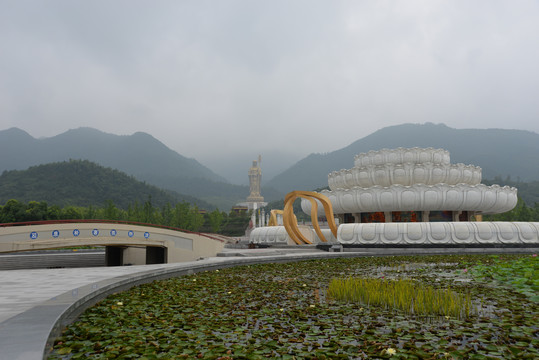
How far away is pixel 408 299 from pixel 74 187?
87.1m

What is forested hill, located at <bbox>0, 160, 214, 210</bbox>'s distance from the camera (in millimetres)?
75938

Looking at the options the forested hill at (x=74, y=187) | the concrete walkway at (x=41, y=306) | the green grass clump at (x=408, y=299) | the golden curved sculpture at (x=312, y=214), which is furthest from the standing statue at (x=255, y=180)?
the green grass clump at (x=408, y=299)

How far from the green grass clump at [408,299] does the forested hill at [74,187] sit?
74.5 m

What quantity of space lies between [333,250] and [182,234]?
7.52 meters

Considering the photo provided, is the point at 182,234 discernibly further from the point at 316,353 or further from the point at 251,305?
the point at 316,353

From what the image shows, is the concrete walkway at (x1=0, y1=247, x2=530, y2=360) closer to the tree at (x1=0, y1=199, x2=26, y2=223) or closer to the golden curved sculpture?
the golden curved sculpture

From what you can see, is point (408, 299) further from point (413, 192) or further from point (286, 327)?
point (413, 192)

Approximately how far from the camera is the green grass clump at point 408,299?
559 centimetres

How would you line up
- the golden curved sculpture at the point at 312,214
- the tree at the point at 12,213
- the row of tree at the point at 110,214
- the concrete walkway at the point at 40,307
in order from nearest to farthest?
the concrete walkway at the point at 40,307 → the golden curved sculpture at the point at 312,214 → the tree at the point at 12,213 → the row of tree at the point at 110,214

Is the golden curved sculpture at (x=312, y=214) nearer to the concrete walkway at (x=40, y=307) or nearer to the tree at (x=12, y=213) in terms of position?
the concrete walkway at (x=40, y=307)

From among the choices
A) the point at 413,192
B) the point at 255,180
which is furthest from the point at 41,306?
the point at 255,180

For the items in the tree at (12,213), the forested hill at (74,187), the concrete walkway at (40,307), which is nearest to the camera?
the concrete walkway at (40,307)

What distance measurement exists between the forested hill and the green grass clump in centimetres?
7454

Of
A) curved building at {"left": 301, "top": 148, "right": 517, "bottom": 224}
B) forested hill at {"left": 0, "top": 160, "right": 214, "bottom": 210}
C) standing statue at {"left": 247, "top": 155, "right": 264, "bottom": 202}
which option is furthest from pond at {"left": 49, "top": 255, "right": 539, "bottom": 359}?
Answer: standing statue at {"left": 247, "top": 155, "right": 264, "bottom": 202}
